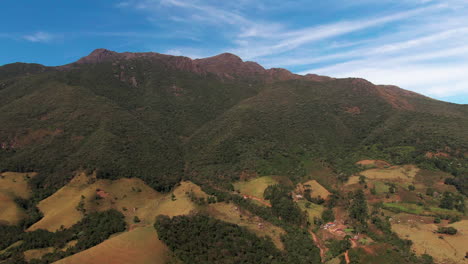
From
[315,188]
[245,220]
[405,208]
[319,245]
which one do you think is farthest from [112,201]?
[405,208]

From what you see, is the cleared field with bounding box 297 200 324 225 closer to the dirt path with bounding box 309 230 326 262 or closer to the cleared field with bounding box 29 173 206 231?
the dirt path with bounding box 309 230 326 262

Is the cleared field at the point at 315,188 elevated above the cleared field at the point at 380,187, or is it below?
below

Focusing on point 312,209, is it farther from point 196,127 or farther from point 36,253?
point 196,127

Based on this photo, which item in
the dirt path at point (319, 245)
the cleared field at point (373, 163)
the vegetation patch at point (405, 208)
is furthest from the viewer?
the cleared field at point (373, 163)

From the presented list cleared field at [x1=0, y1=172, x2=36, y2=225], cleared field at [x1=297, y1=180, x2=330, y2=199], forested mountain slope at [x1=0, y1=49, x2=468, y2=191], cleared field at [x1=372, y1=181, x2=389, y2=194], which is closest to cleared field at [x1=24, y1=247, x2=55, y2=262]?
cleared field at [x1=0, y1=172, x2=36, y2=225]

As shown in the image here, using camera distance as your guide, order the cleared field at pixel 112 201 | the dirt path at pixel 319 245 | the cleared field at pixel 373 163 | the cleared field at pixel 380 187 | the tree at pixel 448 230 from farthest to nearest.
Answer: the cleared field at pixel 373 163 → the cleared field at pixel 380 187 → the cleared field at pixel 112 201 → the tree at pixel 448 230 → the dirt path at pixel 319 245

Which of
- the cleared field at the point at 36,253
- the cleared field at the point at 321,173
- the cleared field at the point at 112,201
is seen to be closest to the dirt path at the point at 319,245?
the cleared field at the point at 321,173

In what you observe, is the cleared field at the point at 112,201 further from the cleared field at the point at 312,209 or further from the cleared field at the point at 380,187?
the cleared field at the point at 380,187
